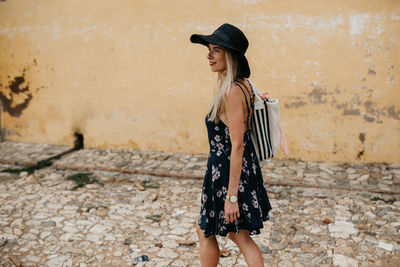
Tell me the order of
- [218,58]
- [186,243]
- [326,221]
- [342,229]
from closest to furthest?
[218,58] < [186,243] < [342,229] < [326,221]

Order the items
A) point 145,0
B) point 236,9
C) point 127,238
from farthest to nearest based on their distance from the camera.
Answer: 1. point 145,0
2. point 236,9
3. point 127,238

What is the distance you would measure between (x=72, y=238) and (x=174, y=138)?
9.37 feet

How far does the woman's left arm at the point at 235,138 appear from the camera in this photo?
2537 millimetres

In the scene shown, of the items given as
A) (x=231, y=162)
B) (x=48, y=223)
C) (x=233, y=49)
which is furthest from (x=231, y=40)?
(x=48, y=223)

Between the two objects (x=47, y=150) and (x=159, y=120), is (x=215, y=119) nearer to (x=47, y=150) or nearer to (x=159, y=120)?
(x=159, y=120)

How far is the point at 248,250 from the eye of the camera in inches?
107

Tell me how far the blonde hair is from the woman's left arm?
0.12 feet

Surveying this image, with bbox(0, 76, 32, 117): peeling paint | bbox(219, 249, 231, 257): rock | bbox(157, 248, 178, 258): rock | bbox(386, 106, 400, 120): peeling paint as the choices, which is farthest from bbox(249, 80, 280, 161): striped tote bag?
bbox(0, 76, 32, 117): peeling paint

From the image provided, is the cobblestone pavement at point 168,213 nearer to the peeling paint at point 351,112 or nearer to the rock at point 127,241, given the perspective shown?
the rock at point 127,241

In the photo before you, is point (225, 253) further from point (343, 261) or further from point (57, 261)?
point (57, 261)

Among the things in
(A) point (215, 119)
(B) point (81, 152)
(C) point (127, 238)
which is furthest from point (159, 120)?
(A) point (215, 119)

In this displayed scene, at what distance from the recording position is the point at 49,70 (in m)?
7.13

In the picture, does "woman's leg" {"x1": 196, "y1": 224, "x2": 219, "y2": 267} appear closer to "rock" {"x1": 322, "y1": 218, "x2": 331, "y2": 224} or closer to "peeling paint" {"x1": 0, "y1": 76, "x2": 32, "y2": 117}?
"rock" {"x1": 322, "y1": 218, "x2": 331, "y2": 224}

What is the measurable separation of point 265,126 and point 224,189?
54 cm
